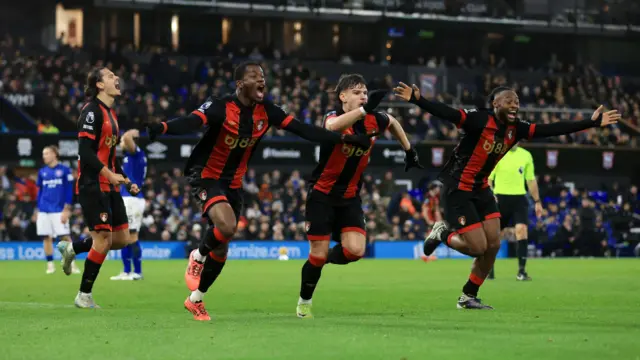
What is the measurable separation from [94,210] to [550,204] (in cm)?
2938

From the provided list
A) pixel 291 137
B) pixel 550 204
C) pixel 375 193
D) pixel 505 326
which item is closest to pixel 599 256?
pixel 550 204

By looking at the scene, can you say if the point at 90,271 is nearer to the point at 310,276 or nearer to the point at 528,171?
the point at 310,276

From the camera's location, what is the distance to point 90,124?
40.6 ft

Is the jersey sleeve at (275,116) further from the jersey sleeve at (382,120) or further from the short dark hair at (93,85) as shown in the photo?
the short dark hair at (93,85)

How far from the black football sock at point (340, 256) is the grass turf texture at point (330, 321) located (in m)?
0.60

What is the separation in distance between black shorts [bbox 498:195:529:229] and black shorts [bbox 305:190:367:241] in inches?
312

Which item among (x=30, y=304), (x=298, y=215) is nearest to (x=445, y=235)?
(x=30, y=304)

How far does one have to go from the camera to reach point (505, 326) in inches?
380

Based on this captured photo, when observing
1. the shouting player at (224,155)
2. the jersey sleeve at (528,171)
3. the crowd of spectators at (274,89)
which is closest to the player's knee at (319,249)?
the shouting player at (224,155)

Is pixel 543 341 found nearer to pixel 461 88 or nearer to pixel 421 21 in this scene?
pixel 461 88

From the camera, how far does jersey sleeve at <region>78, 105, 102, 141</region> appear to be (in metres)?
12.3

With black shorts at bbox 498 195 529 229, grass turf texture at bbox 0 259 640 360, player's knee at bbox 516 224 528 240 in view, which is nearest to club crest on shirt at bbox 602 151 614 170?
grass turf texture at bbox 0 259 640 360

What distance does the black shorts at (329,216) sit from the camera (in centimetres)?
1123

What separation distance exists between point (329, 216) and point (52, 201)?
12.2m
